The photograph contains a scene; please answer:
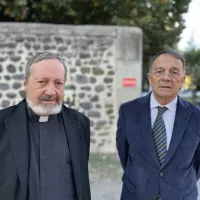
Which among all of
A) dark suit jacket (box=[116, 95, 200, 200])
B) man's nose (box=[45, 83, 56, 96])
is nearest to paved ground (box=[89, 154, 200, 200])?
dark suit jacket (box=[116, 95, 200, 200])

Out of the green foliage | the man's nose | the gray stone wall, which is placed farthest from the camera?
the green foliage

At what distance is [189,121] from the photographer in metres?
2.17

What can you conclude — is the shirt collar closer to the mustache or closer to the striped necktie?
the striped necktie

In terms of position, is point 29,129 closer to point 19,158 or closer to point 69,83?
point 19,158

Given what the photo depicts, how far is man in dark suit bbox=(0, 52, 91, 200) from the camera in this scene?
1.85 meters

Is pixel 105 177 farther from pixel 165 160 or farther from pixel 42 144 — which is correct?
pixel 42 144

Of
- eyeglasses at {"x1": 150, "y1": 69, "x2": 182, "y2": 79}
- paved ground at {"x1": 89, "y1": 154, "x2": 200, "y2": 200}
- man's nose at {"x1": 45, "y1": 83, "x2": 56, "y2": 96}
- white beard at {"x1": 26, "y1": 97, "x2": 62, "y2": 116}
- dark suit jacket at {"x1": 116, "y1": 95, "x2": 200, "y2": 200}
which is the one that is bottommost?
paved ground at {"x1": 89, "y1": 154, "x2": 200, "y2": 200}

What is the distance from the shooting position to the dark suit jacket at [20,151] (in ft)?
5.99

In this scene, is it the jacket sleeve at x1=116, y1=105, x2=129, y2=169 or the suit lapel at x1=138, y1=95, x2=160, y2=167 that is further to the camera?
the jacket sleeve at x1=116, y1=105, x2=129, y2=169

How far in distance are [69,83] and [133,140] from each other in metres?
3.73

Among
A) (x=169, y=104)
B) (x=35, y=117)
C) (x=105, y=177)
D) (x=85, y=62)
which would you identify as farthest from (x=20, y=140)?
(x=85, y=62)

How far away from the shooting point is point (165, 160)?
206 cm

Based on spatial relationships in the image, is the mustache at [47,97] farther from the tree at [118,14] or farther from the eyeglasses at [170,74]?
the tree at [118,14]

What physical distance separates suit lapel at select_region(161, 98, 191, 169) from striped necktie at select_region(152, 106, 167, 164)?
0.05 meters
